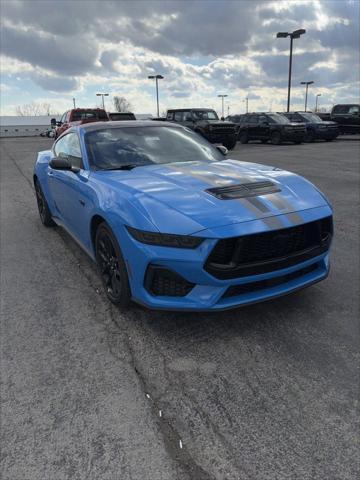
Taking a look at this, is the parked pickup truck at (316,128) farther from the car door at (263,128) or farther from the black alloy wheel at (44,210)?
the black alloy wheel at (44,210)

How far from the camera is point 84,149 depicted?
13.2 ft

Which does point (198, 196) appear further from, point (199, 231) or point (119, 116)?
point (119, 116)

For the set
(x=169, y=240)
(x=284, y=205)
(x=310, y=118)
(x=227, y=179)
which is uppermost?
(x=310, y=118)

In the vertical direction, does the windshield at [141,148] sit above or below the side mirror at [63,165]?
above

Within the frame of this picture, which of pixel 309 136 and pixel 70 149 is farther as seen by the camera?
pixel 309 136

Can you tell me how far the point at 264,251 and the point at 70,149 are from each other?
2854 millimetres

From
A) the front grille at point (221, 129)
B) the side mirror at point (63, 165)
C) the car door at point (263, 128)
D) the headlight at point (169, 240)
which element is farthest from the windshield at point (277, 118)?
the headlight at point (169, 240)

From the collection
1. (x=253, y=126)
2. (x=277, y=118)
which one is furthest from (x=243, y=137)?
(x=277, y=118)

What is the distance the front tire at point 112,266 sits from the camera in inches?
119

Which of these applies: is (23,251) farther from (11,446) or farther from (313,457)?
(313,457)

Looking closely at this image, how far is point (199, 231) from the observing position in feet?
8.45

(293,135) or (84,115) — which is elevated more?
(84,115)

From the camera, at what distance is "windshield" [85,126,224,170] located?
3932mm

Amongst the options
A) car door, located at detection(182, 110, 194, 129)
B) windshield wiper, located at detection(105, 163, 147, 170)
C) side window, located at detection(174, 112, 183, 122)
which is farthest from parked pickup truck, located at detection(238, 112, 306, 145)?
windshield wiper, located at detection(105, 163, 147, 170)
